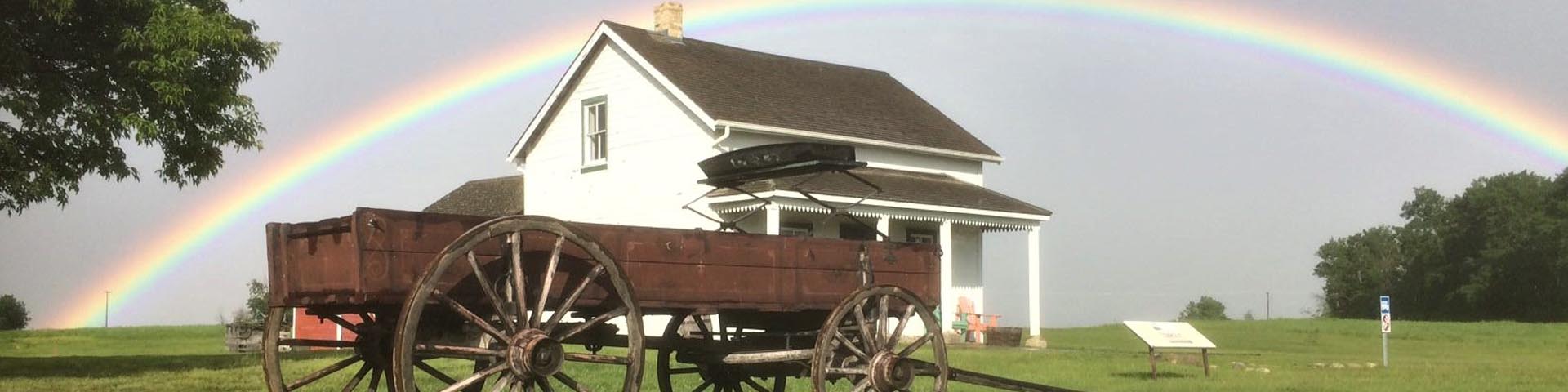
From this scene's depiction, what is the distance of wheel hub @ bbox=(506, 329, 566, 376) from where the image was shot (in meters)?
8.28

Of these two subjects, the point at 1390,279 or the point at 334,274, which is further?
the point at 1390,279

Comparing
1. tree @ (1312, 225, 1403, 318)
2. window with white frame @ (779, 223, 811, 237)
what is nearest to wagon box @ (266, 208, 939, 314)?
window with white frame @ (779, 223, 811, 237)

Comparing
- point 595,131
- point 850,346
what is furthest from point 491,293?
point 595,131

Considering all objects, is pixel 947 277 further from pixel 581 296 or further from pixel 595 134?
pixel 581 296

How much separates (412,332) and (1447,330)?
136ft

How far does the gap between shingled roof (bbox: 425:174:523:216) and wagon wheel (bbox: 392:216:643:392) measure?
91.5 feet

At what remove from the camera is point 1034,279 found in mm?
33000

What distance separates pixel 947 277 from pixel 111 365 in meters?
16.1

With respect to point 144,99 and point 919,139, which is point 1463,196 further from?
point 144,99

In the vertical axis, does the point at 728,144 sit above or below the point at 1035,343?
above

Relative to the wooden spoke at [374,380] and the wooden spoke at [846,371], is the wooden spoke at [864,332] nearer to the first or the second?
the wooden spoke at [846,371]

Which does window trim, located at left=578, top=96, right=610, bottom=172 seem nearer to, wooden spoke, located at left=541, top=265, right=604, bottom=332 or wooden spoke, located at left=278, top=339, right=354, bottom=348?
wooden spoke, located at left=278, top=339, right=354, bottom=348

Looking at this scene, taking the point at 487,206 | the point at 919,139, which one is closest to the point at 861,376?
the point at 919,139

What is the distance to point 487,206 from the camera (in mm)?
38000
